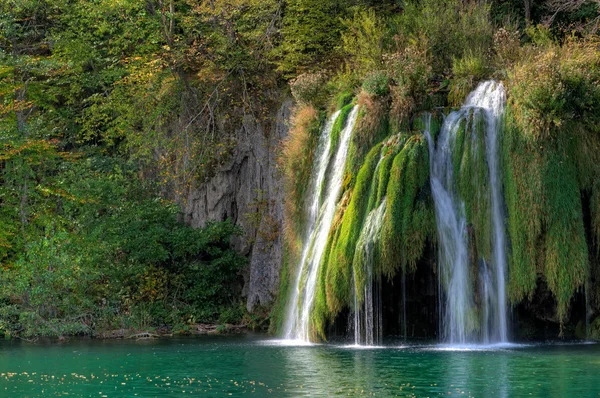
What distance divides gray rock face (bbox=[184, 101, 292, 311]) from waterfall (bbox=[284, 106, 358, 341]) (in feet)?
10.2

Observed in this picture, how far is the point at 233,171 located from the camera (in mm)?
26859

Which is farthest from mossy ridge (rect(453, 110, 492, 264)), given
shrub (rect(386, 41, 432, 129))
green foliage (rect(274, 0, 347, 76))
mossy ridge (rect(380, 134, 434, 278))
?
green foliage (rect(274, 0, 347, 76))

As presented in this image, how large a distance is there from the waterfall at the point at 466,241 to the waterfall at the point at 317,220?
2.20 metres

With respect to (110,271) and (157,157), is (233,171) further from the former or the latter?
(110,271)

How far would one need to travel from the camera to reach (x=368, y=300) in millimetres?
17828

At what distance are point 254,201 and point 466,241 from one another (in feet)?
29.4

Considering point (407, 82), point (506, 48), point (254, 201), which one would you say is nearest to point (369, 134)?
point (407, 82)

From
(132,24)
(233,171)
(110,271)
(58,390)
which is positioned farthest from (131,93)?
(58,390)

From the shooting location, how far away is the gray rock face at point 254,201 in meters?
24.5

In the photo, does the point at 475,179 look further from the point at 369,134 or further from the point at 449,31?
the point at 449,31

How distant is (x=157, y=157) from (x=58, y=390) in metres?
16.8

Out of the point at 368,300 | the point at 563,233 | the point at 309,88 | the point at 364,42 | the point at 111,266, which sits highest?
the point at 364,42

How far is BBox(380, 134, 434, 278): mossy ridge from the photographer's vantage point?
17750 mm

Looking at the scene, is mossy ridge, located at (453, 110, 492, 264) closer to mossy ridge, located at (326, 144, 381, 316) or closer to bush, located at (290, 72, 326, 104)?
mossy ridge, located at (326, 144, 381, 316)
